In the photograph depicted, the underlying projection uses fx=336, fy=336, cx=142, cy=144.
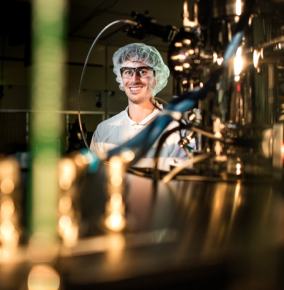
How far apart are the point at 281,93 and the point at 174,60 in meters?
0.21

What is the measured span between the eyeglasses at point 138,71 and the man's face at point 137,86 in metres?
0.02

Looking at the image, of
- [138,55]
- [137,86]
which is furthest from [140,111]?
[138,55]

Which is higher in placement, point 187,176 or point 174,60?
point 174,60

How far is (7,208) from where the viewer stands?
29 centimetres

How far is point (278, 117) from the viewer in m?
0.59

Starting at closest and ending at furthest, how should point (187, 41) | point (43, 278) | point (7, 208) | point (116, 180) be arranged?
point (43, 278), point (7, 208), point (116, 180), point (187, 41)

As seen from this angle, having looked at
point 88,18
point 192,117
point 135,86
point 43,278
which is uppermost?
point 88,18

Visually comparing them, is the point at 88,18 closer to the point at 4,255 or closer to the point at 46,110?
the point at 46,110

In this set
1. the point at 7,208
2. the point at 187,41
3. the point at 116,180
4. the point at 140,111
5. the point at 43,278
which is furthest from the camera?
the point at 140,111

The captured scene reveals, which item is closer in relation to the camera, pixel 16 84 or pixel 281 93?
pixel 281 93

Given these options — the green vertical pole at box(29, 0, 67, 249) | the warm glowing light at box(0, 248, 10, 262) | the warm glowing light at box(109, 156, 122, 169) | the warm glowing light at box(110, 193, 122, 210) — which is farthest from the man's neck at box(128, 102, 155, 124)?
the warm glowing light at box(0, 248, 10, 262)

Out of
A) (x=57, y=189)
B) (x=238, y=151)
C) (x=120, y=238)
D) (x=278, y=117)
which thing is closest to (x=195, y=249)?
(x=120, y=238)

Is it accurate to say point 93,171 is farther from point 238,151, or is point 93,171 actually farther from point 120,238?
point 120,238

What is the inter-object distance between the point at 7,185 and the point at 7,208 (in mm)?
71
